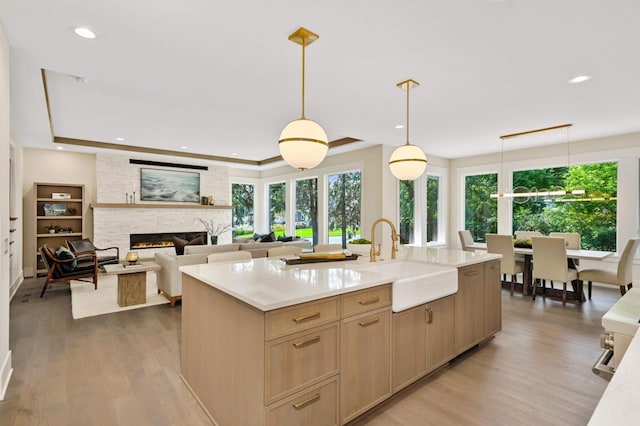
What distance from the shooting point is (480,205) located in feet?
24.1

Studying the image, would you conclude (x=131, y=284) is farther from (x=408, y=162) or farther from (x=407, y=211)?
(x=407, y=211)

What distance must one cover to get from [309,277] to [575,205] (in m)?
6.38

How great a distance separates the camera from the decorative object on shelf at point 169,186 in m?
7.62

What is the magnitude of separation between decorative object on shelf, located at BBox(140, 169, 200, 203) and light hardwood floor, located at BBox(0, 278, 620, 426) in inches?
165

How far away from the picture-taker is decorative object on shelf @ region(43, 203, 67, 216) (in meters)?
6.47

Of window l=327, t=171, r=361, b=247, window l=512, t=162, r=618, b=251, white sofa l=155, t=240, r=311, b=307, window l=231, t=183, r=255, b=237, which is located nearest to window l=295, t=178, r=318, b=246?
window l=327, t=171, r=361, b=247

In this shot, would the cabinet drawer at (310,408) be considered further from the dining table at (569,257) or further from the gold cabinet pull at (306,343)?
the dining table at (569,257)

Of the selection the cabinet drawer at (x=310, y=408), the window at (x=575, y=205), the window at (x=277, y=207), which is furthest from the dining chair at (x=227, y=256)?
the window at (x=277, y=207)

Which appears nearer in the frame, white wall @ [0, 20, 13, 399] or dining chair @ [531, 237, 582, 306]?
white wall @ [0, 20, 13, 399]

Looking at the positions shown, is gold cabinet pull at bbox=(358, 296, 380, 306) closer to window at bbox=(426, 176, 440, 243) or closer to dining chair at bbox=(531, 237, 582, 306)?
dining chair at bbox=(531, 237, 582, 306)

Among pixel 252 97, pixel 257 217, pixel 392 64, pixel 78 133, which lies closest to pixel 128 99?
pixel 252 97

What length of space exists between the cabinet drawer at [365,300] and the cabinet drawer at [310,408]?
38cm

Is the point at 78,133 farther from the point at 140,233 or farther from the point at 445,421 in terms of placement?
the point at 445,421

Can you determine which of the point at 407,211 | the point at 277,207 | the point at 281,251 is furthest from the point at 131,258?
the point at 407,211
